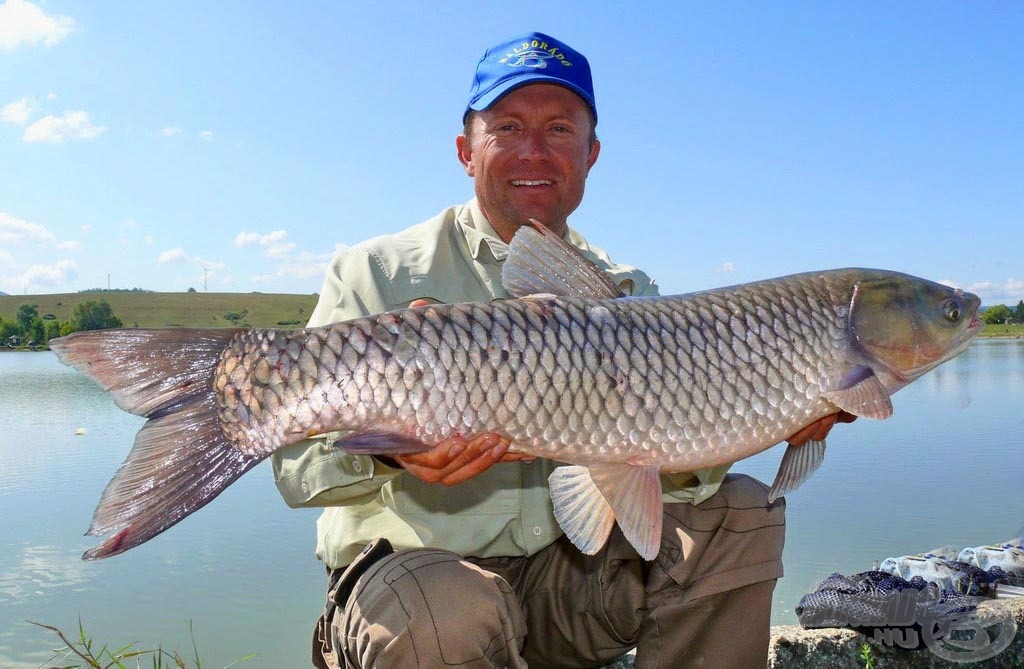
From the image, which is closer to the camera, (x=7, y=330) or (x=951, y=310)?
(x=951, y=310)

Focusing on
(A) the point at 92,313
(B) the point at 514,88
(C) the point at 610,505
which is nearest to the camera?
(C) the point at 610,505

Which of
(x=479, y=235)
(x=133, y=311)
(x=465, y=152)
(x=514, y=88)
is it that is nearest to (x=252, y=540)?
(x=465, y=152)

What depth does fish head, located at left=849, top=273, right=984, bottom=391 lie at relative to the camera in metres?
2.24

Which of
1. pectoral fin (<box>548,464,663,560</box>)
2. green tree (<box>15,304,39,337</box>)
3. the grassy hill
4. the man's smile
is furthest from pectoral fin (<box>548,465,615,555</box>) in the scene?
green tree (<box>15,304,39,337</box>)

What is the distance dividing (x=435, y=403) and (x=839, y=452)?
362 inches

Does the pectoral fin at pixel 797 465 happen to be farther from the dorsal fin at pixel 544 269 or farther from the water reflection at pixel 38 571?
the water reflection at pixel 38 571

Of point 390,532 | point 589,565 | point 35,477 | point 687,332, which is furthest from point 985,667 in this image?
point 35,477

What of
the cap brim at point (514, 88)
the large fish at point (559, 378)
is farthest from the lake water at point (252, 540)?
the cap brim at point (514, 88)

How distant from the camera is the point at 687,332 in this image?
2055mm

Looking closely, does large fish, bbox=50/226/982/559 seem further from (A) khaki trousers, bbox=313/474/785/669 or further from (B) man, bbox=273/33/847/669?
(A) khaki trousers, bbox=313/474/785/669

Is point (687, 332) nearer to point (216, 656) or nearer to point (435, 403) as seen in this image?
point (435, 403)

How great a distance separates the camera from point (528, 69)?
3.02m

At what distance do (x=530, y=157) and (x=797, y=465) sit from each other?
1.45 m

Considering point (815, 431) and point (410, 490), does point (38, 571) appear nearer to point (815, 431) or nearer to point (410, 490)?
point (410, 490)
